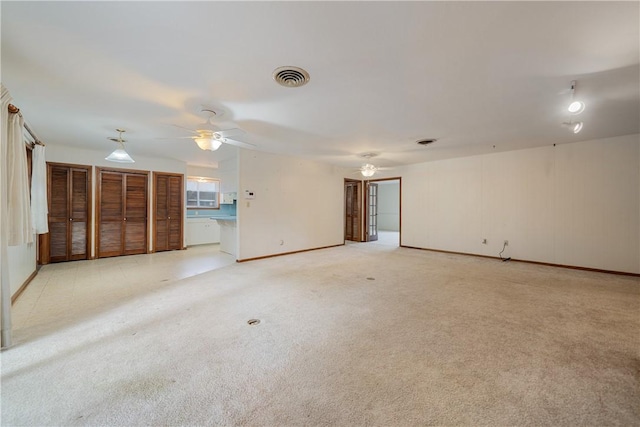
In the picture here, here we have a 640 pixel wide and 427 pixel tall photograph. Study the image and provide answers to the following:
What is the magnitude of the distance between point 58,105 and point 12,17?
1943 mm

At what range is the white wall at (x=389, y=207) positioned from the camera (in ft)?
40.4

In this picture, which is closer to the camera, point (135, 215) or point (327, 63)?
point (327, 63)

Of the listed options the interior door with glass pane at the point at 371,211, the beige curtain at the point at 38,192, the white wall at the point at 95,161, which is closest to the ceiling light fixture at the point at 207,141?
the beige curtain at the point at 38,192

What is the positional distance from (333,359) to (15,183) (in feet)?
11.3

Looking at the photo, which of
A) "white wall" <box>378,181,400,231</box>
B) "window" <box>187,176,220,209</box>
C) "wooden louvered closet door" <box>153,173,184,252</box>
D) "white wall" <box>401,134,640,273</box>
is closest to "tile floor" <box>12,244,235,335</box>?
"wooden louvered closet door" <box>153,173,184,252</box>

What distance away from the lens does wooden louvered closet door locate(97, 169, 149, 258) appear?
587cm

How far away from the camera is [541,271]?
4688 mm

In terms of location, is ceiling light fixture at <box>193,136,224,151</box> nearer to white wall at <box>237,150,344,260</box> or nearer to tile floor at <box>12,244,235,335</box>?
white wall at <box>237,150,344,260</box>

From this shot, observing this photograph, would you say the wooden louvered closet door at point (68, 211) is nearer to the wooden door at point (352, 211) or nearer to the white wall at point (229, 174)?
the white wall at point (229, 174)

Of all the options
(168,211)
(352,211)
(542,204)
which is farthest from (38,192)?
(542,204)

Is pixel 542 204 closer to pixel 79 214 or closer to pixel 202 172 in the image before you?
pixel 202 172

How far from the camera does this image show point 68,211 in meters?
5.46

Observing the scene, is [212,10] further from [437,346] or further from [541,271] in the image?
[541,271]

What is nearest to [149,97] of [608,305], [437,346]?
[437,346]
